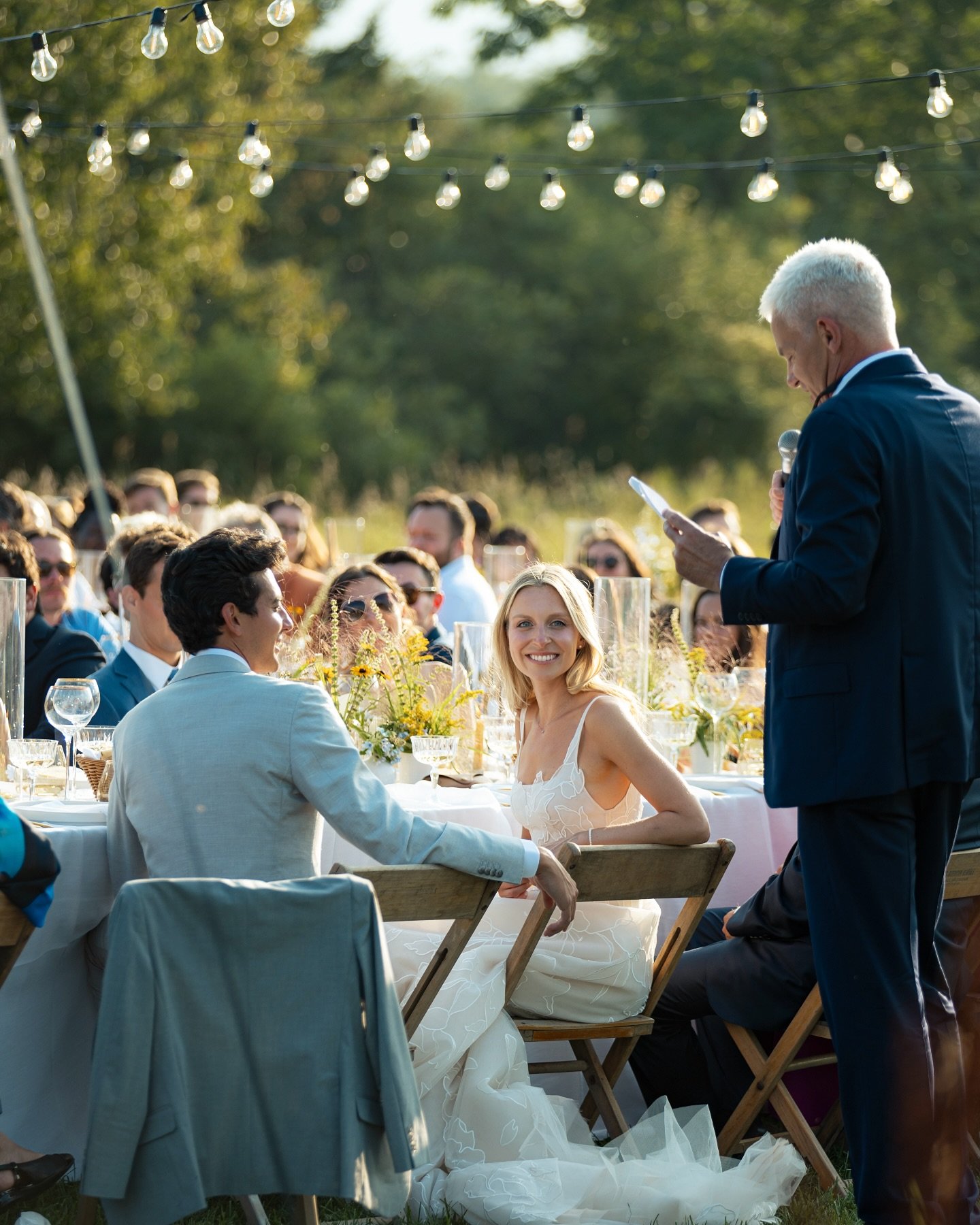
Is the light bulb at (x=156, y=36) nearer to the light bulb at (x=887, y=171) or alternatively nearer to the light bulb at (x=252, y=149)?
the light bulb at (x=252, y=149)

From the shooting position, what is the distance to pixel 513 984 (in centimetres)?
383

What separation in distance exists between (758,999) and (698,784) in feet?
→ 3.30

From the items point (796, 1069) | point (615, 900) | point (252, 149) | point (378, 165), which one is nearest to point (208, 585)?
point (615, 900)

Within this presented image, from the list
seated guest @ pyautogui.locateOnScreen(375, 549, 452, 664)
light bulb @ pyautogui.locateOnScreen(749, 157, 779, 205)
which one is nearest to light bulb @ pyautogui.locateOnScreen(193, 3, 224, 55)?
seated guest @ pyautogui.locateOnScreen(375, 549, 452, 664)

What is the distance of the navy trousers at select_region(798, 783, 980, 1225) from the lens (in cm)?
327

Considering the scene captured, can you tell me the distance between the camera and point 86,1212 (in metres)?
3.10

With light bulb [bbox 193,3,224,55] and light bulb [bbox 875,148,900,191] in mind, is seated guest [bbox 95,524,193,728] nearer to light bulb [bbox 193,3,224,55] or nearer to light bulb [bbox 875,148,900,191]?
light bulb [bbox 193,3,224,55]

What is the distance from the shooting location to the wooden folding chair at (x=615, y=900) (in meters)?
3.60

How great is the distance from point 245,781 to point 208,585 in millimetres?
465

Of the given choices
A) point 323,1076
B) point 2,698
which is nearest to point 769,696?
point 323,1076

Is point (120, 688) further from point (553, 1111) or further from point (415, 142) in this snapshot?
point (415, 142)

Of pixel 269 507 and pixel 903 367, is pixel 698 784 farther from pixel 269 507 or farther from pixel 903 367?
pixel 269 507

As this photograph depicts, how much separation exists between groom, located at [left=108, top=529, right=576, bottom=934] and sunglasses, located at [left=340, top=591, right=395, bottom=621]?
1.57 m

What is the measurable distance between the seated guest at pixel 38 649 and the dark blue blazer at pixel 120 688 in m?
0.66
